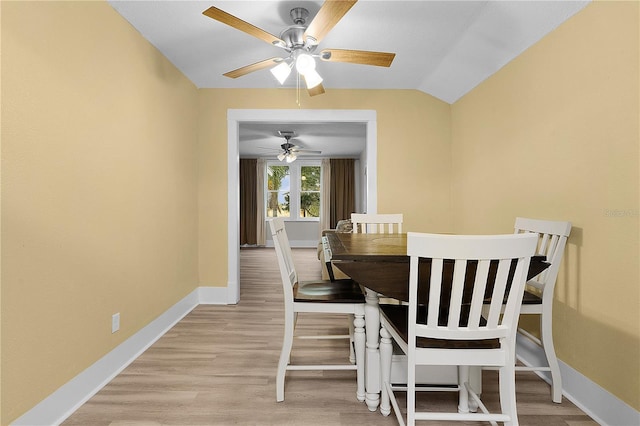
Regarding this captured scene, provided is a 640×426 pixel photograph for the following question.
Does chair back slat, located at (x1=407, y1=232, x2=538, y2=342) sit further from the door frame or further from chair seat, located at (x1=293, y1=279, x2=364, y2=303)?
the door frame

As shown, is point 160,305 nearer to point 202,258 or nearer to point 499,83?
point 202,258

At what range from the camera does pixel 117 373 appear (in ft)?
6.81

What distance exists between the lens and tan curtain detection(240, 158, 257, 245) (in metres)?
8.53

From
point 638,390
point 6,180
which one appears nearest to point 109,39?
point 6,180

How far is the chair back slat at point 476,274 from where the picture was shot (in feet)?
3.67

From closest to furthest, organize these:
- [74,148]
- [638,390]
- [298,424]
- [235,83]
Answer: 1. [638,390]
2. [298,424]
3. [74,148]
4. [235,83]

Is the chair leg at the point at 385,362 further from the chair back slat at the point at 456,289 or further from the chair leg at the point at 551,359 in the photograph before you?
the chair leg at the point at 551,359

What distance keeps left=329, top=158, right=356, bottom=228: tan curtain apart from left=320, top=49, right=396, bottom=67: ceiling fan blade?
628cm

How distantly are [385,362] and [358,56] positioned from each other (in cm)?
181

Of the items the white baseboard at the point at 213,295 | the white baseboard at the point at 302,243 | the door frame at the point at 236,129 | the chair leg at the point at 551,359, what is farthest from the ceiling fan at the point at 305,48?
the white baseboard at the point at 302,243

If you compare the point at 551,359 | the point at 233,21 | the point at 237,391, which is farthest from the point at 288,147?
the point at 551,359

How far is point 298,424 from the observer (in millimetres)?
1589

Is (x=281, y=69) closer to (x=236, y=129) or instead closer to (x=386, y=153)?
(x=236, y=129)

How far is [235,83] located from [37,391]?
9.49ft
